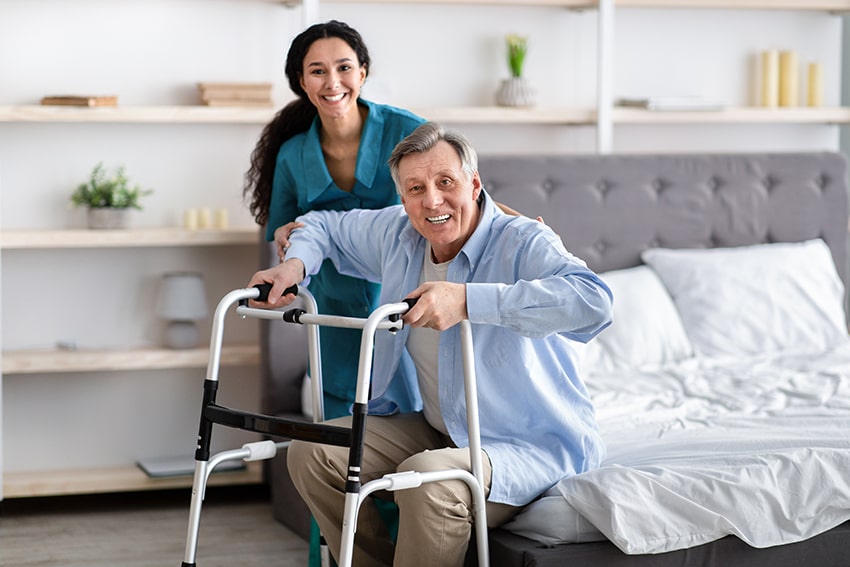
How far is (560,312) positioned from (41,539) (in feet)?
7.41

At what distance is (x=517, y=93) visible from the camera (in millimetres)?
4336

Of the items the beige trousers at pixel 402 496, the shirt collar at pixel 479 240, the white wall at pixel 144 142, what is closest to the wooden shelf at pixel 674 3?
the white wall at pixel 144 142

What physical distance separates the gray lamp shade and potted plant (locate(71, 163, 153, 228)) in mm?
259

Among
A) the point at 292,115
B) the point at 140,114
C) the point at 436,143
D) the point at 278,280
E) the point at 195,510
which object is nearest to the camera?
the point at 195,510

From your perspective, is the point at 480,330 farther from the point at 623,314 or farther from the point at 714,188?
the point at 714,188

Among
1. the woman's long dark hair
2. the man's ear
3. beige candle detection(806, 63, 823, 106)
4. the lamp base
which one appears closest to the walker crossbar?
the man's ear

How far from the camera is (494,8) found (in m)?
4.48

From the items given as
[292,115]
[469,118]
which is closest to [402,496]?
[292,115]

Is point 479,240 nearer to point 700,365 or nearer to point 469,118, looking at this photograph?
point 700,365

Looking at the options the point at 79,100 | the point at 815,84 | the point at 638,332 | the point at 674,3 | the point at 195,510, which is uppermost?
the point at 674,3

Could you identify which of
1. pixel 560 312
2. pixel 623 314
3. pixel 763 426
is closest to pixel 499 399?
pixel 560 312

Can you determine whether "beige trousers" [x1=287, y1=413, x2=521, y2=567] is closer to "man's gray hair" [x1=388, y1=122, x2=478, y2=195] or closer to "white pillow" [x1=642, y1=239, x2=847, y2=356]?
"man's gray hair" [x1=388, y1=122, x2=478, y2=195]

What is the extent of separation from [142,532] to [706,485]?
2044 millimetres

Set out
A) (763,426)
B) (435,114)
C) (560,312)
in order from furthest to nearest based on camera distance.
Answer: (435,114)
(763,426)
(560,312)
